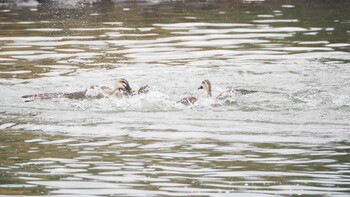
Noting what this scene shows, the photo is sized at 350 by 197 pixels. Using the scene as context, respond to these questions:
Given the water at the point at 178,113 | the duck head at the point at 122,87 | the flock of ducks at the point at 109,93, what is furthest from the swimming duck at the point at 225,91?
the duck head at the point at 122,87

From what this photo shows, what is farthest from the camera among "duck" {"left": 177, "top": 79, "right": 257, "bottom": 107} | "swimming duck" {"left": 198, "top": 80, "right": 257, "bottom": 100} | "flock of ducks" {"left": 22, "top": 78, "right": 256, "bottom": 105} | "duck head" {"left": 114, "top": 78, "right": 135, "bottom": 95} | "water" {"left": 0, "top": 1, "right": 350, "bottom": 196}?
"duck head" {"left": 114, "top": 78, "right": 135, "bottom": 95}

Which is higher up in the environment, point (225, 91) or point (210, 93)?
point (225, 91)

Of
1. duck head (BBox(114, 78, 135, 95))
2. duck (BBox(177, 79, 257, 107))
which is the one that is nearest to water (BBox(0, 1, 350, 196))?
duck (BBox(177, 79, 257, 107))

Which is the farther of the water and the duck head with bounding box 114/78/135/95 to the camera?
the duck head with bounding box 114/78/135/95

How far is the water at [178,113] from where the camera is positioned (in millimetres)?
9852

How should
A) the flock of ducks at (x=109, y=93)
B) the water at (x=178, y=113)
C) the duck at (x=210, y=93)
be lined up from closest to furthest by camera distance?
the water at (x=178, y=113)
the duck at (x=210, y=93)
the flock of ducks at (x=109, y=93)

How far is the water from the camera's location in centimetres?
985

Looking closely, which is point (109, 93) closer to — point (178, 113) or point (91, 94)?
point (91, 94)

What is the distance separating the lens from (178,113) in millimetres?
14078

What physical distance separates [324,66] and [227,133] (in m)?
6.86

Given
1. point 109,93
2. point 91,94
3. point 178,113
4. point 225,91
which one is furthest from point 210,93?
point 91,94

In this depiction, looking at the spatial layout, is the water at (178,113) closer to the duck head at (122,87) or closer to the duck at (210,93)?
the duck at (210,93)

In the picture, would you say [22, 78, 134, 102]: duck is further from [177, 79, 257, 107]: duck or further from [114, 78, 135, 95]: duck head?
[177, 79, 257, 107]: duck

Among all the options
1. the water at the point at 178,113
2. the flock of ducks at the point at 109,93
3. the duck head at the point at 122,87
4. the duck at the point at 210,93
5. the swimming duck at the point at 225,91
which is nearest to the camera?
the water at the point at 178,113
